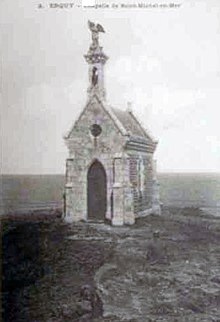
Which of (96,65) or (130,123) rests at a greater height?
(96,65)

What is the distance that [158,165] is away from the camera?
1.84m

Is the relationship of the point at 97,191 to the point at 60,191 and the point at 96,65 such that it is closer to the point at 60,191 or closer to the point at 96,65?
the point at 60,191

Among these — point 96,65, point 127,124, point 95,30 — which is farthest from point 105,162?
point 95,30

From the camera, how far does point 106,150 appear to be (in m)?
1.86

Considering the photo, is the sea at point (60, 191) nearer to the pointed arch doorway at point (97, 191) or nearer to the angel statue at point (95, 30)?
the pointed arch doorway at point (97, 191)

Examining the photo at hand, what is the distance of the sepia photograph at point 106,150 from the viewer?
5.94ft

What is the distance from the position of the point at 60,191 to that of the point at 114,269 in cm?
32

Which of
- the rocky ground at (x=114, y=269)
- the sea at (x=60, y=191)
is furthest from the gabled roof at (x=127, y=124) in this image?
the rocky ground at (x=114, y=269)

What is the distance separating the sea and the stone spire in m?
0.32

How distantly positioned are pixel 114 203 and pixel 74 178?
16 cm

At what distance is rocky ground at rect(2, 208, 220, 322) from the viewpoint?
5.73ft

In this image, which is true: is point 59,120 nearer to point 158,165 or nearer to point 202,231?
point 158,165

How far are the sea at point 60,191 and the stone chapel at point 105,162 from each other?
4 centimetres

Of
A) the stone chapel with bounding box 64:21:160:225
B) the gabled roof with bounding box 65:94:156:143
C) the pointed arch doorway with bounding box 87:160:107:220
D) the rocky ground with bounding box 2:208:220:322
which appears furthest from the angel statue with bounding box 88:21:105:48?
the rocky ground with bounding box 2:208:220:322
